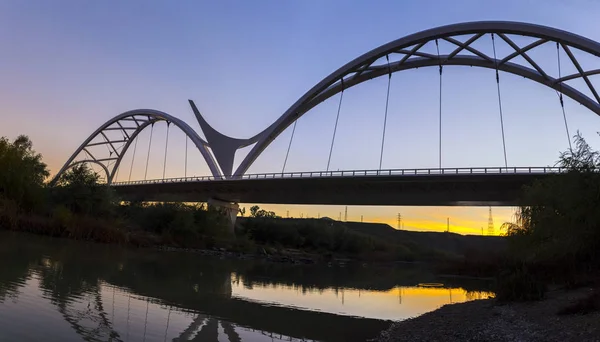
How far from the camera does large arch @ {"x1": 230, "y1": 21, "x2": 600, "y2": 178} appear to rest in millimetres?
29734

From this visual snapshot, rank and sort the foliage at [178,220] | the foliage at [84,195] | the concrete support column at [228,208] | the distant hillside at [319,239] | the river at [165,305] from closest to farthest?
1. the river at [165,305]
2. the foliage at [84,195]
3. the foliage at [178,220]
4. the concrete support column at [228,208]
5. the distant hillside at [319,239]

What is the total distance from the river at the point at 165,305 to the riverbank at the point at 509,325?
121 centimetres

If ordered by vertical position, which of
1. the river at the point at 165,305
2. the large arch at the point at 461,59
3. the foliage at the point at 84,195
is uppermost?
the large arch at the point at 461,59

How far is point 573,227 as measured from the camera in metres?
15.6

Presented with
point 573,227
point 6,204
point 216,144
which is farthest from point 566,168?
point 216,144

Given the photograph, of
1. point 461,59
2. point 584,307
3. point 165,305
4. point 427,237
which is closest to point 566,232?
point 584,307

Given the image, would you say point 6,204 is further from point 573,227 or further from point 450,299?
point 573,227

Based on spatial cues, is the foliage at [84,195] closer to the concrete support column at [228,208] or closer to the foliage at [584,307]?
the concrete support column at [228,208]

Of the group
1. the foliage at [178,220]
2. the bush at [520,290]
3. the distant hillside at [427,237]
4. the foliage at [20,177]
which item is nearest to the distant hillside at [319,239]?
the foliage at [178,220]

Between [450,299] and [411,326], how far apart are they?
10.1m

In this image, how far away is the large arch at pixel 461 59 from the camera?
29.7 m

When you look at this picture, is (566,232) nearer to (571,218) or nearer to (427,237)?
(571,218)

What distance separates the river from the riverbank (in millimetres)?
1213

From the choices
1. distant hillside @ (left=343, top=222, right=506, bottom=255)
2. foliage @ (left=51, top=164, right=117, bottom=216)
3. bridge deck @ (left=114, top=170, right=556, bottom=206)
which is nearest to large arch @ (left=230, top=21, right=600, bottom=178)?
bridge deck @ (left=114, top=170, right=556, bottom=206)
